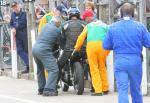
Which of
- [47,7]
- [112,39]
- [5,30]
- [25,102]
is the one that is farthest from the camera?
[5,30]

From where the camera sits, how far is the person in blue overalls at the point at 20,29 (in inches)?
683

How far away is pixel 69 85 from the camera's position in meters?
13.6

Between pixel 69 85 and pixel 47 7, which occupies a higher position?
pixel 47 7

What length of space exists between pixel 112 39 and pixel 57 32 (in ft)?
12.2

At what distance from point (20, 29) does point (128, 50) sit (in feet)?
28.1

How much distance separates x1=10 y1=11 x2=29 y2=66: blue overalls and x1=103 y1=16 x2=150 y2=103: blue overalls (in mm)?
8176

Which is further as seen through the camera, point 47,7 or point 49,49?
point 47,7

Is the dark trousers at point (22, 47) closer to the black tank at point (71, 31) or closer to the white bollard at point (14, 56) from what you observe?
the white bollard at point (14, 56)

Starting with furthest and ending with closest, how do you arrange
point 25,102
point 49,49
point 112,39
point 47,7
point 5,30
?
1. point 5,30
2. point 47,7
3. point 49,49
4. point 25,102
5. point 112,39

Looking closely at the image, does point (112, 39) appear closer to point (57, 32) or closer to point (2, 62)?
point (57, 32)

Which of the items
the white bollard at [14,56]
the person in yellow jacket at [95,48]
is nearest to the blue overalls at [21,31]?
the white bollard at [14,56]

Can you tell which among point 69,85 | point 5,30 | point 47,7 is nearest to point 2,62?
point 5,30

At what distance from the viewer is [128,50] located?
9.32m

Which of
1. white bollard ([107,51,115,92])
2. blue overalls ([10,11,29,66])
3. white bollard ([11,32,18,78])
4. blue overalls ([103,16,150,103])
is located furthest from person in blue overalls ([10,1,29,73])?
blue overalls ([103,16,150,103])
